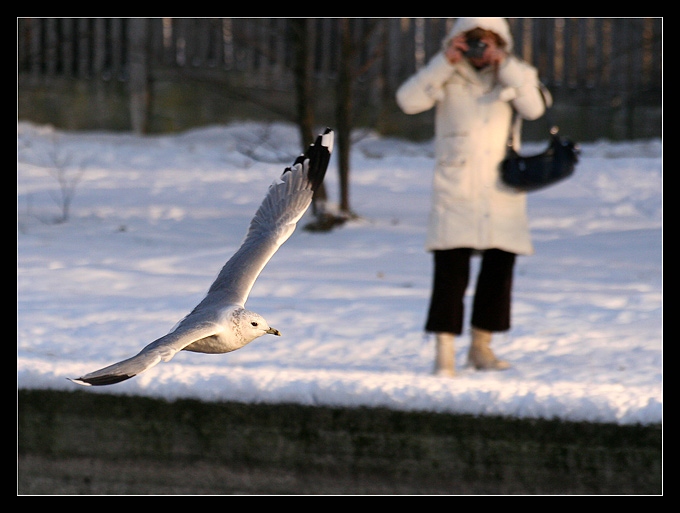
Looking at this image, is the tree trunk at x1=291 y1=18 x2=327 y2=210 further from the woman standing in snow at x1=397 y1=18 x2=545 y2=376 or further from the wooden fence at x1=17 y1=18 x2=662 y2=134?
the woman standing in snow at x1=397 y1=18 x2=545 y2=376

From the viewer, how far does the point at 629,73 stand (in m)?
10.2

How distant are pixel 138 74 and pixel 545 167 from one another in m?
7.07

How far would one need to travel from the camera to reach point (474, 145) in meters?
3.80

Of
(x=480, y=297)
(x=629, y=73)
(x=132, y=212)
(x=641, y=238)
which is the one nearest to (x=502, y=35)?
(x=480, y=297)

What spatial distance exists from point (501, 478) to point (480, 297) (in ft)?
2.63

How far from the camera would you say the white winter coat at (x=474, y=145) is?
149 inches

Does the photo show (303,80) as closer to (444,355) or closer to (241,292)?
(444,355)

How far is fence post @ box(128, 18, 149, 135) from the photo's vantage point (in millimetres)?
9961

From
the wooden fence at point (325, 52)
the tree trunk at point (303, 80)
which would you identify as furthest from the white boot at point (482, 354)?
the wooden fence at point (325, 52)

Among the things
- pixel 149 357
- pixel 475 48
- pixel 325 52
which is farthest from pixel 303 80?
pixel 149 357

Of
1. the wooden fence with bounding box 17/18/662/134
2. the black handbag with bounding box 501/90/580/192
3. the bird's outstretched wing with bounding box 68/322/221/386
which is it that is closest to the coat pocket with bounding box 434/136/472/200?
the black handbag with bounding box 501/90/580/192

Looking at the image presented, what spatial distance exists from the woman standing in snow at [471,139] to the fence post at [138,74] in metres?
6.58

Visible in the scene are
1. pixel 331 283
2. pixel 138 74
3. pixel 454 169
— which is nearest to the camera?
pixel 454 169

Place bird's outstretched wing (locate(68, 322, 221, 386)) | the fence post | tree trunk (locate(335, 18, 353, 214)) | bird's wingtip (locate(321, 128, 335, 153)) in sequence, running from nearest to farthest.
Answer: bird's outstretched wing (locate(68, 322, 221, 386)) → bird's wingtip (locate(321, 128, 335, 153)) → tree trunk (locate(335, 18, 353, 214)) → the fence post
